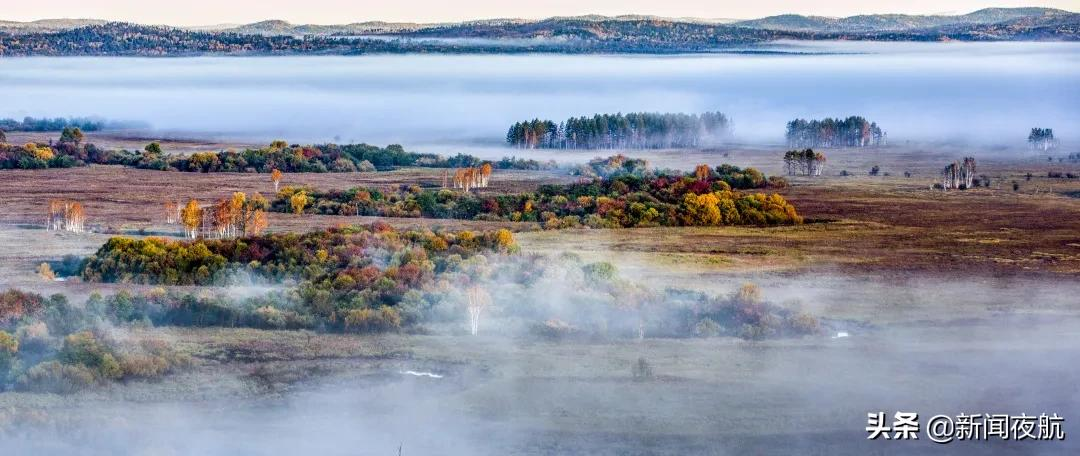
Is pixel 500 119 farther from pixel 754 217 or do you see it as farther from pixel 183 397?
pixel 183 397

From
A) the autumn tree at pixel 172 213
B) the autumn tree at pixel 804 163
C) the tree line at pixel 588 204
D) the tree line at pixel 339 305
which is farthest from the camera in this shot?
the autumn tree at pixel 804 163

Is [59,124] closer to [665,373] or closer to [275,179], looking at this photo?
[275,179]

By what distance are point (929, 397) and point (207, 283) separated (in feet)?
46.7

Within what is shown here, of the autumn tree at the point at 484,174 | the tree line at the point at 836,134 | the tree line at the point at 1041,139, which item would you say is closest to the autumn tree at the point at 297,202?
the autumn tree at the point at 484,174

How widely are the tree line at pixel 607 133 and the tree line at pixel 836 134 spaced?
4.59m

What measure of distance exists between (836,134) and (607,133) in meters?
12.7

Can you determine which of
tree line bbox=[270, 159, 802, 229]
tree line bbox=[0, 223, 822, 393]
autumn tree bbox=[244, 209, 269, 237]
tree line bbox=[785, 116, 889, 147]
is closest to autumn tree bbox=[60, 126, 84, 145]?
tree line bbox=[270, 159, 802, 229]

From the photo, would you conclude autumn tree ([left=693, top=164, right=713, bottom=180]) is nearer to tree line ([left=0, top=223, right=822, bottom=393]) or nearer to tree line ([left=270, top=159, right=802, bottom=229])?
tree line ([left=270, top=159, right=802, bottom=229])

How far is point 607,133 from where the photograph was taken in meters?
79.0

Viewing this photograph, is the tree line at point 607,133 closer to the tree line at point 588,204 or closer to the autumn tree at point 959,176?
the autumn tree at point 959,176

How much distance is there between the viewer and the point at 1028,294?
96.2ft

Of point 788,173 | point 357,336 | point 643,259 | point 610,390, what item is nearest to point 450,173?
point 788,173

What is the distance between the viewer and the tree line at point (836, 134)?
81062 mm

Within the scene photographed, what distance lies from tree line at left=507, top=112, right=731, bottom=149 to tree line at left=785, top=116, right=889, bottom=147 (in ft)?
15.1
